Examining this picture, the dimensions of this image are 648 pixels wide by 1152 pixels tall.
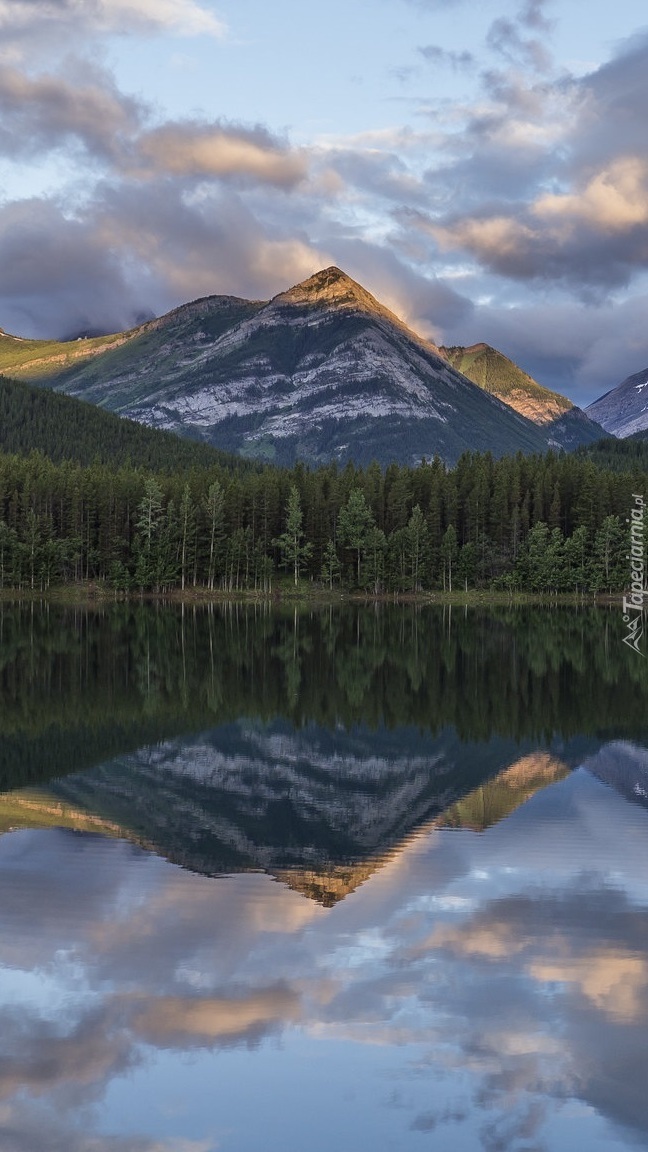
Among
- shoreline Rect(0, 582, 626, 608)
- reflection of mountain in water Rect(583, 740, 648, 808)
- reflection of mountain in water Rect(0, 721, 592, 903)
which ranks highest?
shoreline Rect(0, 582, 626, 608)

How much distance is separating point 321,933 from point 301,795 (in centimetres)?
1502

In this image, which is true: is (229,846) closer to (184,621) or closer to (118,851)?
(118,851)

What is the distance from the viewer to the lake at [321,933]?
1556 centimetres

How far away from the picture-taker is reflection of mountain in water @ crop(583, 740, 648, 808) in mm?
37938

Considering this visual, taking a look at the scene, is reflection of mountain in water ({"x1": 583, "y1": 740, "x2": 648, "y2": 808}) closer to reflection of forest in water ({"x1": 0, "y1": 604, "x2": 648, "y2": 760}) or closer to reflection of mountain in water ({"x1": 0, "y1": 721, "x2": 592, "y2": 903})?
reflection of mountain in water ({"x1": 0, "y1": 721, "x2": 592, "y2": 903})

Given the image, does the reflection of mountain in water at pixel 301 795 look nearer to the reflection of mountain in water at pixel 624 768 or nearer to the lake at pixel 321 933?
the lake at pixel 321 933

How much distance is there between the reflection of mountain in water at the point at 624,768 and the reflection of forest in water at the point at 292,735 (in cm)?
128

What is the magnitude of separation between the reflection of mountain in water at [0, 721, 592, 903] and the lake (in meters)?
0.15

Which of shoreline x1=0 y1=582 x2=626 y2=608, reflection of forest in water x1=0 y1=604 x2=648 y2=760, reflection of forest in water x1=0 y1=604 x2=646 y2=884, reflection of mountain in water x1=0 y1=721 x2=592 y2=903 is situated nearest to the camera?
reflection of mountain in water x1=0 y1=721 x2=592 y2=903

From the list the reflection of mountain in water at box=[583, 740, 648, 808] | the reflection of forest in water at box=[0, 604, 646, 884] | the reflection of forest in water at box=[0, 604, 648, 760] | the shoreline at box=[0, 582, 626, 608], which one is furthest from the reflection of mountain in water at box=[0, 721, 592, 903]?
the shoreline at box=[0, 582, 626, 608]

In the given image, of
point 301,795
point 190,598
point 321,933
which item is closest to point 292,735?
point 301,795

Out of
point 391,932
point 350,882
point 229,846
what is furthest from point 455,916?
point 229,846

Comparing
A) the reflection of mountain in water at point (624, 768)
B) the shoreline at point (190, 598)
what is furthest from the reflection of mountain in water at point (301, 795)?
the shoreline at point (190, 598)

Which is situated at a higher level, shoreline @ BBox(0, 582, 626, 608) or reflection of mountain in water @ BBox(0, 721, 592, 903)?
shoreline @ BBox(0, 582, 626, 608)
